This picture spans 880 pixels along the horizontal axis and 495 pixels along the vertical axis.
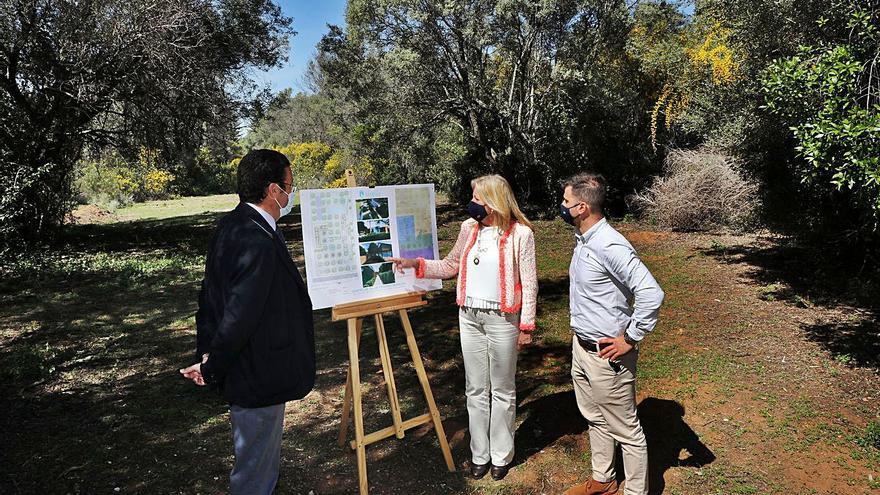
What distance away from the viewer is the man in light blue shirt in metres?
2.89

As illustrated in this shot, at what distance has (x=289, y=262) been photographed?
102 inches

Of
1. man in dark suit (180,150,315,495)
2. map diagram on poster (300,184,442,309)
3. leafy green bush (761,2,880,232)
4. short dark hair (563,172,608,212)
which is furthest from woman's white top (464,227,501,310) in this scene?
leafy green bush (761,2,880,232)

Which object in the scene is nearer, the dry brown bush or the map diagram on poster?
the map diagram on poster

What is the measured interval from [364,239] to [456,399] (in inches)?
83.2

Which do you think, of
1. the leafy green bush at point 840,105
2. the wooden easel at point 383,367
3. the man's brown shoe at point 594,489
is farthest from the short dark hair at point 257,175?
the leafy green bush at point 840,105

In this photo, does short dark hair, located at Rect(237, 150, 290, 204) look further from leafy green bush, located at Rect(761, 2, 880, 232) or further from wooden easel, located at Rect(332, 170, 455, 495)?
leafy green bush, located at Rect(761, 2, 880, 232)

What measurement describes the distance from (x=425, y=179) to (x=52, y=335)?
1635 cm

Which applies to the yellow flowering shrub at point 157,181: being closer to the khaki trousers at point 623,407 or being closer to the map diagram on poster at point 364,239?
the map diagram on poster at point 364,239

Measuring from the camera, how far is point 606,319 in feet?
9.79

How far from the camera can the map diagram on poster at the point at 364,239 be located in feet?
11.4

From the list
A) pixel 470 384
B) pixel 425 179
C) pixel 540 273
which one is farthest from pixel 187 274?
pixel 425 179

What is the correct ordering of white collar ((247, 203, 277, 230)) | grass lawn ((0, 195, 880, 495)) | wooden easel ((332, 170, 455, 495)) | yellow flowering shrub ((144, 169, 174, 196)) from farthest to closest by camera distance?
1. yellow flowering shrub ((144, 169, 174, 196))
2. grass lawn ((0, 195, 880, 495))
3. wooden easel ((332, 170, 455, 495))
4. white collar ((247, 203, 277, 230))

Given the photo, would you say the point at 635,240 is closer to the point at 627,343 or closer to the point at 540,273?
the point at 540,273

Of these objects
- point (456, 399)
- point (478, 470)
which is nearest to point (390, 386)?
point (478, 470)
